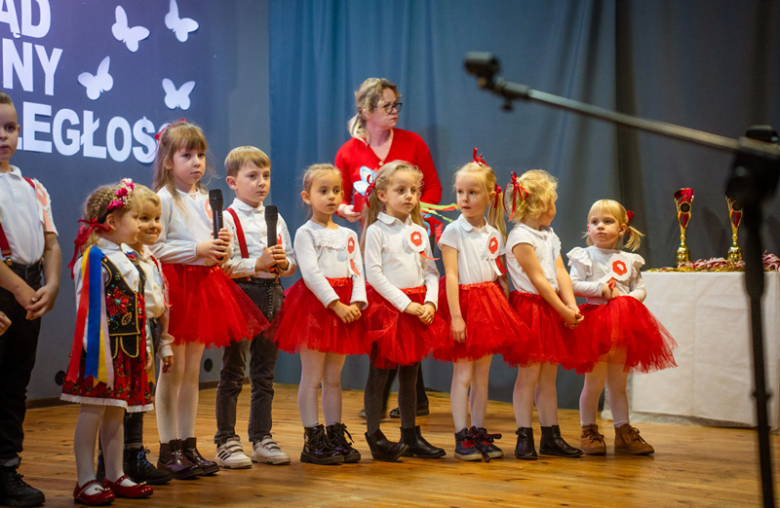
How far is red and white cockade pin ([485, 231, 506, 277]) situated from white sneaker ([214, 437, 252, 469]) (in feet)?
4.06

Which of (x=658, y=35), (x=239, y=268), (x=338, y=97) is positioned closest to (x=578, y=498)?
(x=239, y=268)

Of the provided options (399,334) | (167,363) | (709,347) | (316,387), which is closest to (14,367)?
(167,363)

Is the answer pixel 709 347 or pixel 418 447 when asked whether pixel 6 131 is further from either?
pixel 709 347

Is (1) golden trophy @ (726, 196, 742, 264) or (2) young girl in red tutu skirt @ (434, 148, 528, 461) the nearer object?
(2) young girl in red tutu skirt @ (434, 148, 528, 461)

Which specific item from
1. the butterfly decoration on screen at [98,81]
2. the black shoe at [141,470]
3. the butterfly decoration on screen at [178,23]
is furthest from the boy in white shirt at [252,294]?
the butterfly decoration on screen at [178,23]

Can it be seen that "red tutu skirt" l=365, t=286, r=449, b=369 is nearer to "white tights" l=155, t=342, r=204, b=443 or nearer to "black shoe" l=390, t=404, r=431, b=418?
"white tights" l=155, t=342, r=204, b=443

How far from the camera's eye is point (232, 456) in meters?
2.90

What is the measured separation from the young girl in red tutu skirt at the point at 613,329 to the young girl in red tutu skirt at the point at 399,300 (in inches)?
25.9

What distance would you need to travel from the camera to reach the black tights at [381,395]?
3.08 m

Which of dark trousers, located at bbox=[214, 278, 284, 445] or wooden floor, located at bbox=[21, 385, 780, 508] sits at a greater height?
dark trousers, located at bbox=[214, 278, 284, 445]

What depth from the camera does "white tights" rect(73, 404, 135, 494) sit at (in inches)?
92.0

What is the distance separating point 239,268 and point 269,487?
827mm

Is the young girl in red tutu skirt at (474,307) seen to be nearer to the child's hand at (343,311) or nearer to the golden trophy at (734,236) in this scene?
the child's hand at (343,311)

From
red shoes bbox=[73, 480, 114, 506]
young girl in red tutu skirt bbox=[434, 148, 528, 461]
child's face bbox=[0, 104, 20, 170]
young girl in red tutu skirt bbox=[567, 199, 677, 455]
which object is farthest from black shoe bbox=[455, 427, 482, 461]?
child's face bbox=[0, 104, 20, 170]
